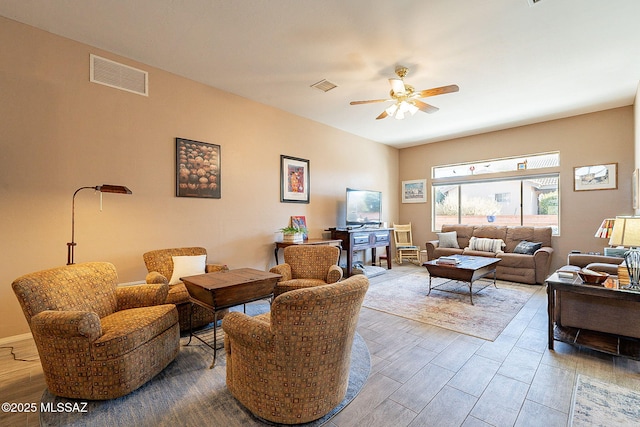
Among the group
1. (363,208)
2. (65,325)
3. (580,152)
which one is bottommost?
(65,325)

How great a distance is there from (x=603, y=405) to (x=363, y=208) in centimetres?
458

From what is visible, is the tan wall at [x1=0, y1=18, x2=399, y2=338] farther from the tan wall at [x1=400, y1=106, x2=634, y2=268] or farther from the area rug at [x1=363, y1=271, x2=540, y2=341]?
the tan wall at [x1=400, y1=106, x2=634, y2=268]

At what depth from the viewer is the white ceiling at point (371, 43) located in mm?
2477

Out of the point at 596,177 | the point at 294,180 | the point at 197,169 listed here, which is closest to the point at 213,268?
the point at 197,169

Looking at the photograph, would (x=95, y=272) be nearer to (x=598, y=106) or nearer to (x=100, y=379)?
(x=100, y=379)

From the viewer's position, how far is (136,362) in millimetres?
1934

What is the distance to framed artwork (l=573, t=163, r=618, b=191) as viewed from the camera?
4836mm

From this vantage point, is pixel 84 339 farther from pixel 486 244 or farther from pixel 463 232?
pixel 463 232

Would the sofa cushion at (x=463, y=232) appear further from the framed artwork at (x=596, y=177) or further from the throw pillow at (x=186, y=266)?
the throw pillow at (x=186, y=266)

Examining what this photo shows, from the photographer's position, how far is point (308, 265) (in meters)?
3.67

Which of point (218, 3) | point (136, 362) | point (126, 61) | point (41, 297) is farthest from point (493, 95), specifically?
point (41, 297)

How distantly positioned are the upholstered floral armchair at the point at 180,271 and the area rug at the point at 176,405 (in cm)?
69

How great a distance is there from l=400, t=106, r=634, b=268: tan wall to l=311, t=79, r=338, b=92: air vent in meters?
4.20

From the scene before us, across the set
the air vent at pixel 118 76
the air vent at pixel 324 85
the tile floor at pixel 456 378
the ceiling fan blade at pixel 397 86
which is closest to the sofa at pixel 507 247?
the tile floor at pixel 456 378
